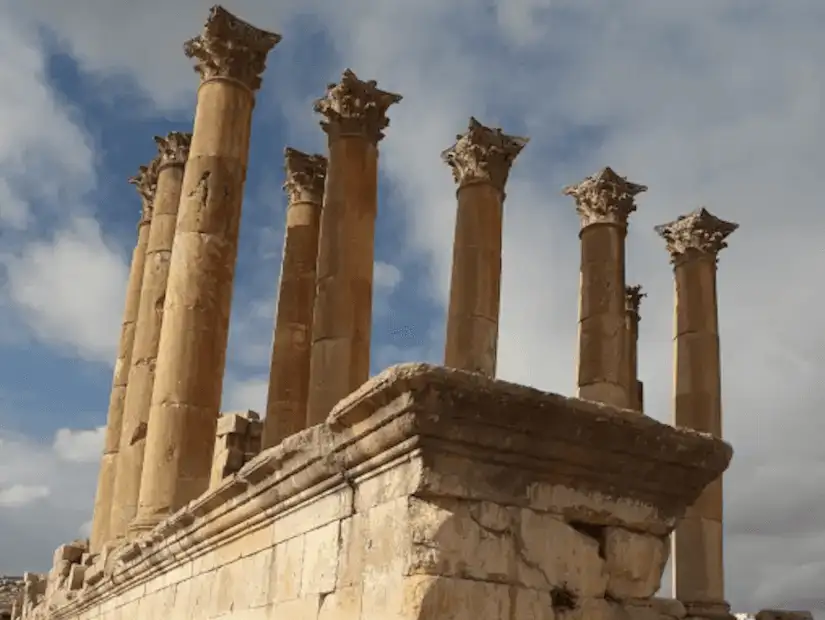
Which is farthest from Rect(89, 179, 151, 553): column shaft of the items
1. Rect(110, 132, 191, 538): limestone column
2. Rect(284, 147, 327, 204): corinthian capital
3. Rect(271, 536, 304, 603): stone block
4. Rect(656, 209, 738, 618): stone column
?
Rect(271, 536, 304, 603): stone block

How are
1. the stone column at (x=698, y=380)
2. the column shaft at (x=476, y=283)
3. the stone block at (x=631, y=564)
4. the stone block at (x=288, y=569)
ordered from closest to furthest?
the stone block at (x=631, y=564) < the stone block at (x=288, y=569) < the column shaft at (x=476, y=283) < the stone column at (x=698, y=380)

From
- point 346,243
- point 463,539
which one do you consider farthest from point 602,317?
point 463,539

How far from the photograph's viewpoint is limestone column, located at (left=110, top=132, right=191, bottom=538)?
1906 centimetres

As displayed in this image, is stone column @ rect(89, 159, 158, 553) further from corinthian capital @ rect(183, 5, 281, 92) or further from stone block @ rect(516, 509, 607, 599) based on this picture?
stone block @ rect(516, 509, 607, 599)

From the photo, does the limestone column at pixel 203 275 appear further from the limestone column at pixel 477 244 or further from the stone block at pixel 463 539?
the stone block at pixel 463 539

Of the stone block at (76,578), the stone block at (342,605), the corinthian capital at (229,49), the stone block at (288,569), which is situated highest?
the corinthian capital at (229,49)

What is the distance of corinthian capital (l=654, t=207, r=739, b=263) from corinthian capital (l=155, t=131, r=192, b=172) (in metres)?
12.8

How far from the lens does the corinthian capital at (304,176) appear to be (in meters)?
24.5

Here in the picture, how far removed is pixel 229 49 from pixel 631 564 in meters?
14.9

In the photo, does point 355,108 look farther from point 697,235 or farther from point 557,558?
point 557,558

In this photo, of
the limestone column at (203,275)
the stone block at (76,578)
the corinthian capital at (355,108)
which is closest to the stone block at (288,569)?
the limestone column at (203,275)

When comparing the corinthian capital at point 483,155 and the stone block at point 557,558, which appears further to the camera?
the corinthian capital at point 483,155

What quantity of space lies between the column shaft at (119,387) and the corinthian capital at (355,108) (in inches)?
277

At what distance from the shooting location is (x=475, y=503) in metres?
4.95
